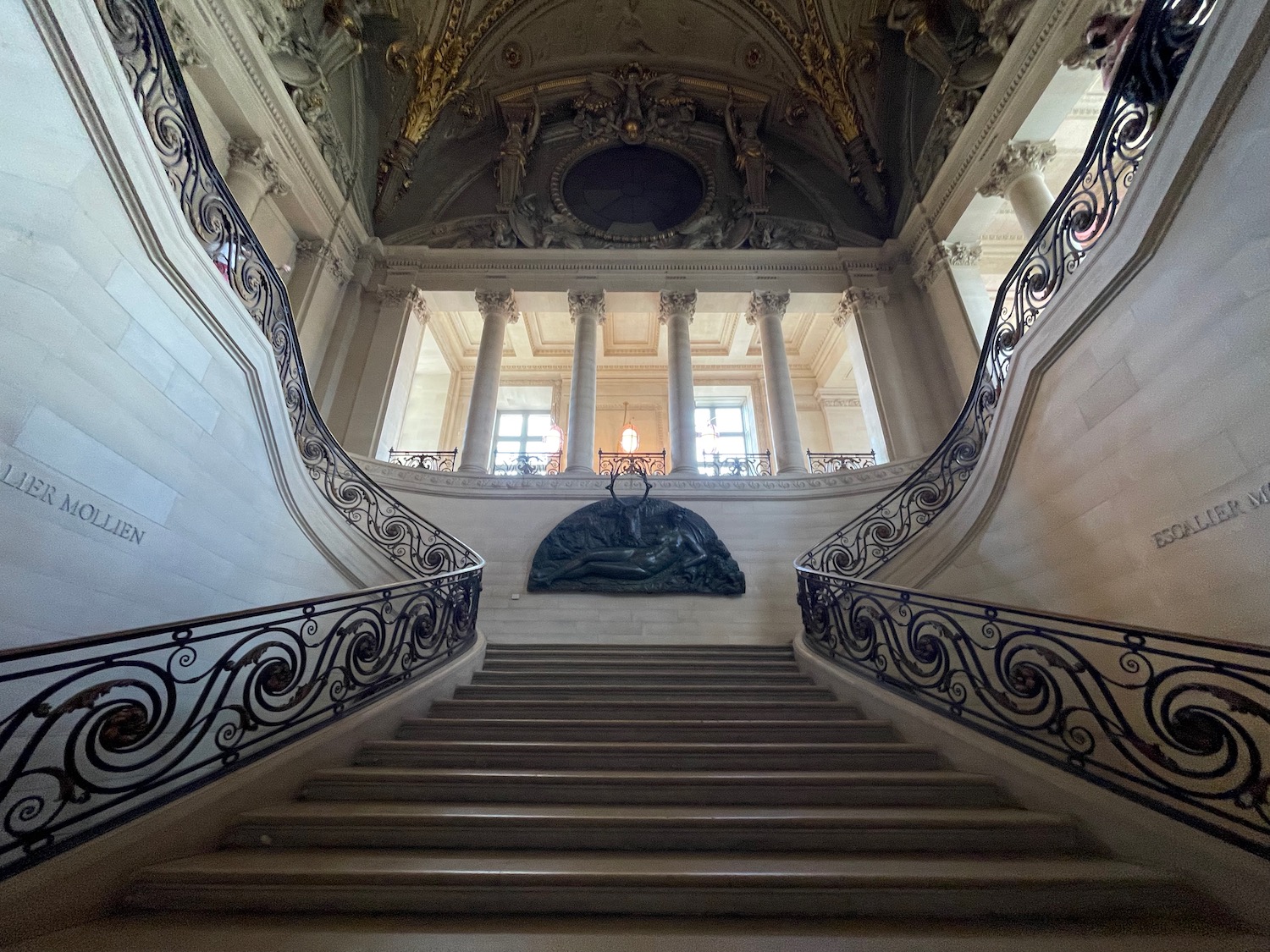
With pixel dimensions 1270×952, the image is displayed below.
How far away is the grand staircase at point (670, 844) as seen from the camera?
1791mm

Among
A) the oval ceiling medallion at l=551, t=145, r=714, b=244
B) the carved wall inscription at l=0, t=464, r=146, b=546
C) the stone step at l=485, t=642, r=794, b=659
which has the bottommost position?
the stone step at l=485, t=642, r=794, b=659

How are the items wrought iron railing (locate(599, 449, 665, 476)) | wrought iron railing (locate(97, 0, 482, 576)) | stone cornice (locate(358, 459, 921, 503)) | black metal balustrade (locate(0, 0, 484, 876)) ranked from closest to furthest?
black metal balustrade (locate(0, 0, 484, 876)) < wrought iron railing (locate(97, 0, 482, 576)) < stone cornice (locate(358, 459, 921, 503)) < wrought iron railing (locate(599, 449, 665, 476))

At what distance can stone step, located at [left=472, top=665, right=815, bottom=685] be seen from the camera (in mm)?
4641

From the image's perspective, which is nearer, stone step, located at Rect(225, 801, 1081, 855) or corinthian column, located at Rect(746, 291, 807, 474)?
stone step, located at Rect(225, 801, 1081, 855)

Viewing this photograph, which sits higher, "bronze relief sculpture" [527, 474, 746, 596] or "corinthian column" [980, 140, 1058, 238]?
"corinthian column" [980, 140, 1058, 238]

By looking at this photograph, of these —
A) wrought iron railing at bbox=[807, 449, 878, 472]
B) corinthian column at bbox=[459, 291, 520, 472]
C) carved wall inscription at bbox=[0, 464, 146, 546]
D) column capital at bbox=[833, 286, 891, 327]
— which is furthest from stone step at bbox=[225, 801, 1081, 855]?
column capital at bbox=[833, 286, 891, 327]

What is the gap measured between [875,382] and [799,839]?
9.47 m

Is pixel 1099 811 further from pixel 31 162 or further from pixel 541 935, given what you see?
pixel 31 162

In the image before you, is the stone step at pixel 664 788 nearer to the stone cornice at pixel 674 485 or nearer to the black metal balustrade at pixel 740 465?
the stone cornice at pixel 674 485

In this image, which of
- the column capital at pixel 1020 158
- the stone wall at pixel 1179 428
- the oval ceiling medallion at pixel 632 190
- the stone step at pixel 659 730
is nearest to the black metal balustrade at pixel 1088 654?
the stone wall at pixel 1179 428

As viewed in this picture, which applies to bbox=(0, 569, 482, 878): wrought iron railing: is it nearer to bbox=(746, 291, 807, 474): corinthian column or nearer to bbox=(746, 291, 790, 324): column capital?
bbox=(746, 291, 807, 474): corinthian column

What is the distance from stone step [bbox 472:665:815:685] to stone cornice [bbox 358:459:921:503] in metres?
3.89

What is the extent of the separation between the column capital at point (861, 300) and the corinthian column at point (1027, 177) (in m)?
2.67

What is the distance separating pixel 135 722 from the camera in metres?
2.05
